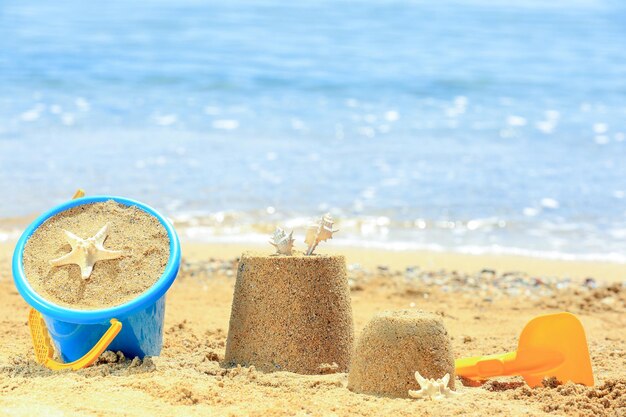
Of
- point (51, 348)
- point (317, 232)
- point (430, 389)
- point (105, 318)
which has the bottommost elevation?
point (430, 389)

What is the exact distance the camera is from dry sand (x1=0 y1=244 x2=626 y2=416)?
3.26 m

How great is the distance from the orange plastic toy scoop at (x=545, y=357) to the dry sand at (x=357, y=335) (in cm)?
7

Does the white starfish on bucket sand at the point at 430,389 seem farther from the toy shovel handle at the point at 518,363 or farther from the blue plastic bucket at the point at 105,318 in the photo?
the blue plastic bucket at the point at 105,318

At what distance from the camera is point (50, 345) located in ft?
12.6

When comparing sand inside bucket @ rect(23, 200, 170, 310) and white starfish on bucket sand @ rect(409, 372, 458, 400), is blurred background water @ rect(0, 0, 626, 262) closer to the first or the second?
sand inside bucket @ rect(23, 200, 170, 310)

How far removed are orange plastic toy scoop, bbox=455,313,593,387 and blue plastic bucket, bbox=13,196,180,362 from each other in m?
1.22

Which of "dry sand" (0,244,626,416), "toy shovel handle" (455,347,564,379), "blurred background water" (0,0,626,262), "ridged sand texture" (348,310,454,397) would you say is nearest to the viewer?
"dry sand" (0,244,626,416)

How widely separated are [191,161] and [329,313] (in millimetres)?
6300

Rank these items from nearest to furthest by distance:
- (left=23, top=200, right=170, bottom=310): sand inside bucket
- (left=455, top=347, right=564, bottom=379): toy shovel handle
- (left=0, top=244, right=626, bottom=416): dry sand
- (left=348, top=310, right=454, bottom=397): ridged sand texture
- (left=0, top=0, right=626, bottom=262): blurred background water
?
(left=0, top=244, right=626, bottom=416): dry sand, (left=348, top=310, right=454, bottom=397): ridged sand texture, (left=23, top=200, right=170, bottom=310): sand inside bucket, (left=455, top=347, right=564, bottom=379): toy shovel handle, (left=0, top=0, right=626, bottom=262): blurred background water

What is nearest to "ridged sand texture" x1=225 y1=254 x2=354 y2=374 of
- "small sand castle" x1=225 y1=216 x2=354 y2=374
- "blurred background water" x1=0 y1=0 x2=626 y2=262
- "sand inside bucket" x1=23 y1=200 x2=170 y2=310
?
"small sand castle" x1=225 y1=216 x2=354 y2=374

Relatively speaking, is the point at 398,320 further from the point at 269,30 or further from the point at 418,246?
the point at 269,30

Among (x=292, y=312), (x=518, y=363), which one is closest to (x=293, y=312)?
(x=292, y=312)

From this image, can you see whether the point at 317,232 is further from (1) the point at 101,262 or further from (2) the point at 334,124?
(2) the point at 334,124

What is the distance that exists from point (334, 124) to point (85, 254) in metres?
8.81
